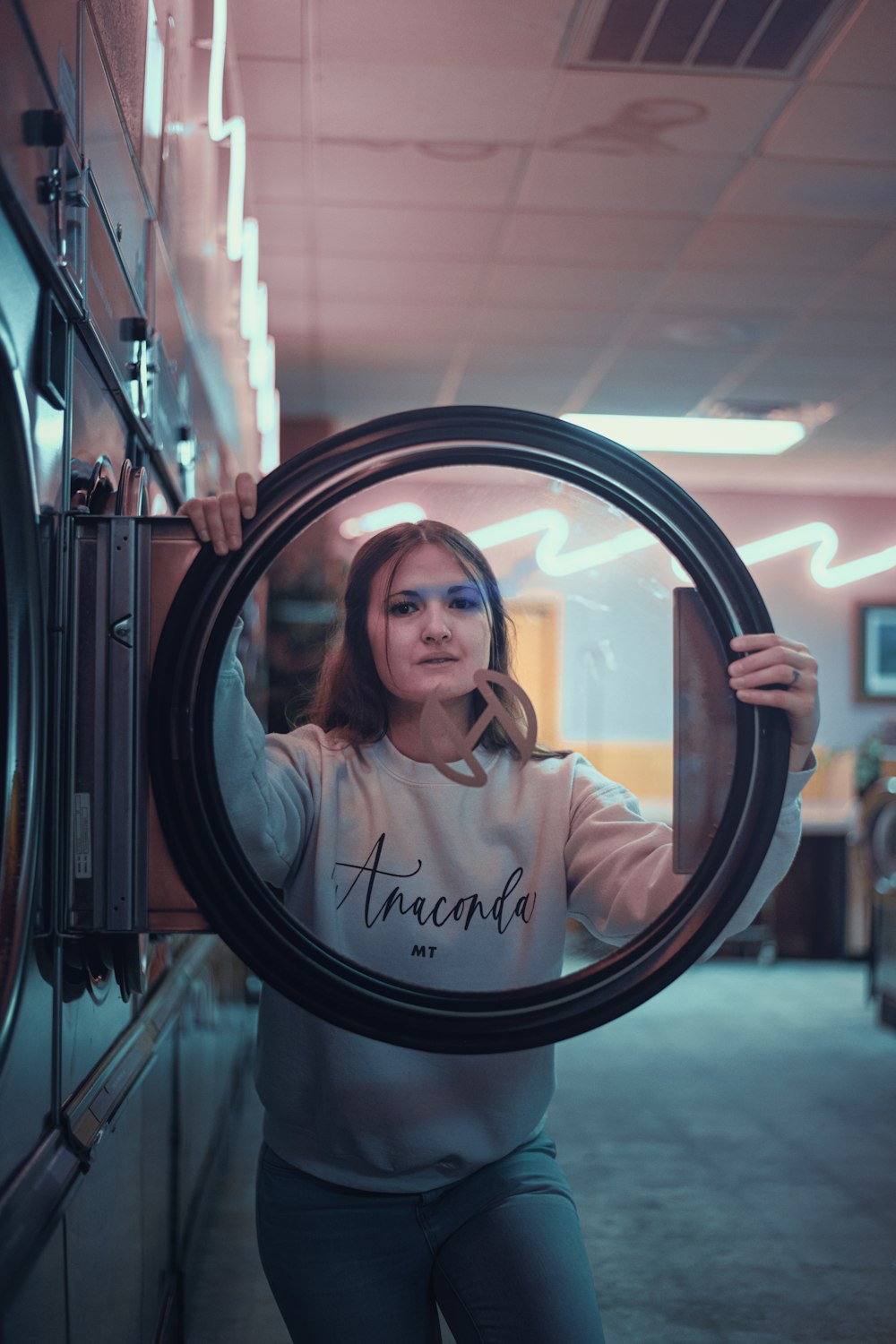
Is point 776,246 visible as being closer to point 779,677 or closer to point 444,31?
point 444,31

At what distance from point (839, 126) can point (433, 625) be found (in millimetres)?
2885

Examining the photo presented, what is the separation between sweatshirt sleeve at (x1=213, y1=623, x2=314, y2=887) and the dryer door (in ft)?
0.80

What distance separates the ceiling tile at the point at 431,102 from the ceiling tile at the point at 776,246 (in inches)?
39.6

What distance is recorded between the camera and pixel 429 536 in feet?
4.44

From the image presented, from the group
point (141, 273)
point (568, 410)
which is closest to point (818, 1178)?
point (141, 273)

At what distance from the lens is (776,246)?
14.5 feet

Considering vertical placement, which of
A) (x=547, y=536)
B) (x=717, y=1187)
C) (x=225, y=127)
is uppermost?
(x=225, y=127)

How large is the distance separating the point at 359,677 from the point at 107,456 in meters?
0.47

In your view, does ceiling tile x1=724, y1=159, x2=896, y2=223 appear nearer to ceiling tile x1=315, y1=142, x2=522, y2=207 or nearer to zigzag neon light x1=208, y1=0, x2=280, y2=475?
ceiling tile x1=315, y1=142, x2=522, y2=207

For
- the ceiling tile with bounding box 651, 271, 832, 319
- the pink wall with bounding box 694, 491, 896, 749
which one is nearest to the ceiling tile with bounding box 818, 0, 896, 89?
the ceiling tile with bounding box 651, 271, 832, 319

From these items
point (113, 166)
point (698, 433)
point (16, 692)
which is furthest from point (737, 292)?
point (16, 692)

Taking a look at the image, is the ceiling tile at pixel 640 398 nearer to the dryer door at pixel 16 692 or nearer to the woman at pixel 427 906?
the woman at pixel 427 906

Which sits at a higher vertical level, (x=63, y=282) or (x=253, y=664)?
(x=63, y=282)

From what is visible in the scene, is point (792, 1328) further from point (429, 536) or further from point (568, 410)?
point (568, 410)
